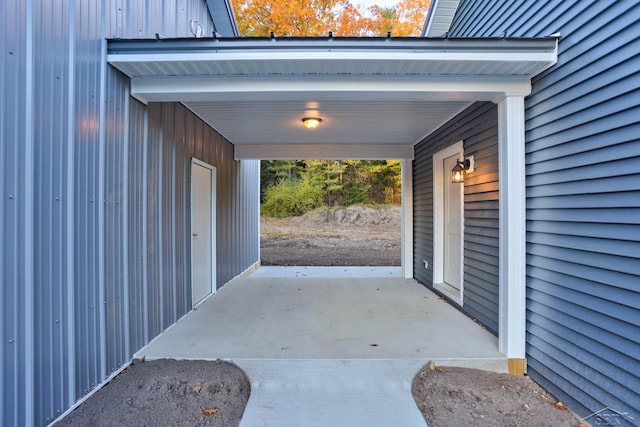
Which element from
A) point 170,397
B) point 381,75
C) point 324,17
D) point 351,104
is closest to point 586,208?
point 381,75

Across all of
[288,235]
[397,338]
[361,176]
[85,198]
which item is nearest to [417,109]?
[397,338]

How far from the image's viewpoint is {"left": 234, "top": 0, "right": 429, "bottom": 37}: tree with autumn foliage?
9.54 m

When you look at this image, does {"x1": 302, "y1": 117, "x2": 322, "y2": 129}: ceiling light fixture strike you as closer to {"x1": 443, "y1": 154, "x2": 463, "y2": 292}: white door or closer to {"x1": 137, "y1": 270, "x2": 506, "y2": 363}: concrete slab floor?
{"x1": 443, "y1": 154, "x2": 463, "y2": 292}: white door

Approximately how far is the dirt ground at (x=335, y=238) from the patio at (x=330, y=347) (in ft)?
12.7

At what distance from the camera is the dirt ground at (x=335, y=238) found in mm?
8977

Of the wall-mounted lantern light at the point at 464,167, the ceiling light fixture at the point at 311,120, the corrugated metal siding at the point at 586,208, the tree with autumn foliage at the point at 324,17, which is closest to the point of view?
the corrugated metal siding at the point at 586,208

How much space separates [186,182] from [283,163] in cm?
1492

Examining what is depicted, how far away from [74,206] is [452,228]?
4422 millimetres

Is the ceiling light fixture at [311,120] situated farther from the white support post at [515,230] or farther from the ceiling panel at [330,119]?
the white support post at [515,230]

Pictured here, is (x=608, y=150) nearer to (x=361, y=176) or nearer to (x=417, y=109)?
(x=417, y=109)

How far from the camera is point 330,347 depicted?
9.66ft

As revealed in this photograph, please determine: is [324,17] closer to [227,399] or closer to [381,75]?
[381,75]

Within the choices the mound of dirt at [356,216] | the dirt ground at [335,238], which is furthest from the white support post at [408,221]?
the mound of dirt at [356,216]

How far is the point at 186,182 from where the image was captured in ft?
12.9
